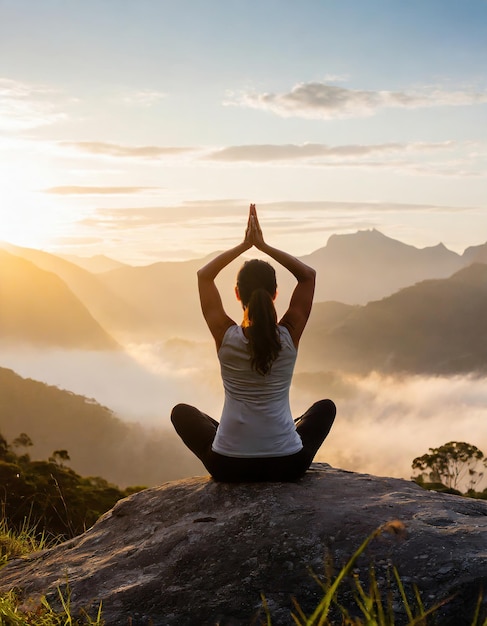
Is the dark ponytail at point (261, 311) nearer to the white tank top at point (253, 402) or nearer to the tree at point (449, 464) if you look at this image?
the white tank top at point (253, 402)

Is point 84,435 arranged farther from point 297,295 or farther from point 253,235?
point 297,295

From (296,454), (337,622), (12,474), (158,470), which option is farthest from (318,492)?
(158,470)

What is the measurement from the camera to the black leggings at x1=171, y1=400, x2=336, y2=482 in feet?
17.8

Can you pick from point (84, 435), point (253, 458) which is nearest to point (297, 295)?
point (253, 458)

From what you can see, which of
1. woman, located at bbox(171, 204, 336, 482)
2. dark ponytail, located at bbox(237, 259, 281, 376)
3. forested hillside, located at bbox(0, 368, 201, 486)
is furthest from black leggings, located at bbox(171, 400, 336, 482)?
forested hillside, located at bbox(0, 368, 201, 486)

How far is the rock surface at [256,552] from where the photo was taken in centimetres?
393

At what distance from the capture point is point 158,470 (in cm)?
15062

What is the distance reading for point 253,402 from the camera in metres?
5.36

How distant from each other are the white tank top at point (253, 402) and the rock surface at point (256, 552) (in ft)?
A: 1.10

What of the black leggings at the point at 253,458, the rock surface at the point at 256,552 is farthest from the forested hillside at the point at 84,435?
the rock surface at the point at 256,552

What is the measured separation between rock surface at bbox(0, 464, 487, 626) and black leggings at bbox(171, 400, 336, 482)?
0.35ft

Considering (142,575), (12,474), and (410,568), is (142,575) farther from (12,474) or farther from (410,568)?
(12,474)

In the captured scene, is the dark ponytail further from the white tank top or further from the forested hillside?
the forested hillside

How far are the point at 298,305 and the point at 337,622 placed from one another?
8.38ft
